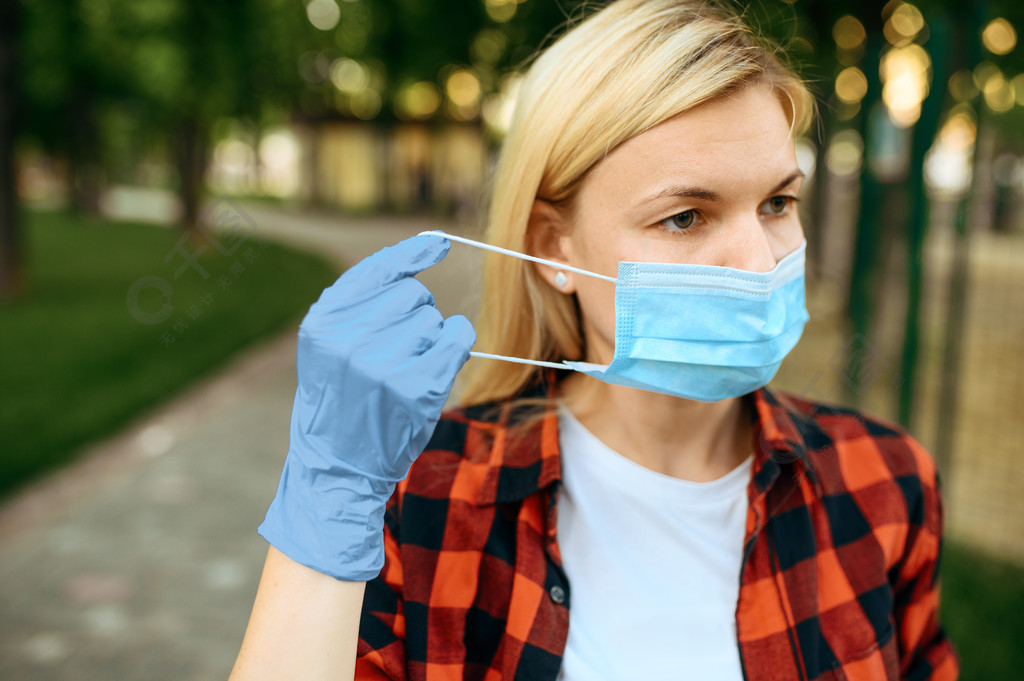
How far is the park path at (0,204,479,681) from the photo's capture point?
3207 millimetres

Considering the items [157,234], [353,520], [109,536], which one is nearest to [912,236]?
[353,520]

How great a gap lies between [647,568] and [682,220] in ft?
2.17

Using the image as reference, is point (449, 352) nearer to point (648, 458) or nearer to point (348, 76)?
point (648, 458)

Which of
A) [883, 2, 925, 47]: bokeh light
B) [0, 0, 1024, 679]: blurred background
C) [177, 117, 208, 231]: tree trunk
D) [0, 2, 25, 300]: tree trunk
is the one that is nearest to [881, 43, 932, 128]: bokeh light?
[0, 0, 1024, 679]: blurred background

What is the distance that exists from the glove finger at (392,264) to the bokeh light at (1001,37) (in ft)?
20.1

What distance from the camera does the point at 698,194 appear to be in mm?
1380

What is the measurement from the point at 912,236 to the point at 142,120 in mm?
26757

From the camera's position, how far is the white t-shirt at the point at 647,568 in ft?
4.66

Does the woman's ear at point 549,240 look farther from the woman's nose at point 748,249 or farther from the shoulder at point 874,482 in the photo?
the shoulder at point 874,482

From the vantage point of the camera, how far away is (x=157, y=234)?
20.7 meters

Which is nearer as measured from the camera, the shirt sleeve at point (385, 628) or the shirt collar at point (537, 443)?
the shirt sleeve at point (385, 628)

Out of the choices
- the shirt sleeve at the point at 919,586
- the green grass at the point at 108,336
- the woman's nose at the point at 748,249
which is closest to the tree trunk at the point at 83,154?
the green grass at the point at 108,336

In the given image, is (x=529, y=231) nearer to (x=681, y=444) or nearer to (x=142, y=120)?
(x=681, y=444)

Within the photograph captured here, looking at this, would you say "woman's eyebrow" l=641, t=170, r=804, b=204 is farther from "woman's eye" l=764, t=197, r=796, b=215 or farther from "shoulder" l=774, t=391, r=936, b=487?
"shoulder" l=774, t=391, r=936, b=487
